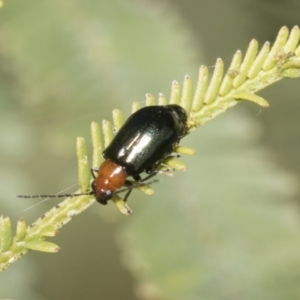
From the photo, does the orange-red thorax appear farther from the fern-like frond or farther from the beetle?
the fern-like frond

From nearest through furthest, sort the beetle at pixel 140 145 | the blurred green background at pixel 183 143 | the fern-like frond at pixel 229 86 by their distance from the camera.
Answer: the fern-like frond at pixel 229 86 → the beetle at pixel 140 145 → the blurred green background at pixel 183 143

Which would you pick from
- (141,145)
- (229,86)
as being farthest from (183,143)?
(229,86)

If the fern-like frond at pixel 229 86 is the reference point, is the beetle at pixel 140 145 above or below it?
below

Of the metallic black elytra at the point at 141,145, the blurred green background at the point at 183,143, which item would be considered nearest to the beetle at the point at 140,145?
the metallic black elytra at the point at 141,145

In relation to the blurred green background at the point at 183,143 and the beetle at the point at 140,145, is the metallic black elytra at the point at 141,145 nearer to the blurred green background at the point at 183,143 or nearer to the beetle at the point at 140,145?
Result: the beetle at the point at 140,145

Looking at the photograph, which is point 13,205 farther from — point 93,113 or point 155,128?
point 155,128

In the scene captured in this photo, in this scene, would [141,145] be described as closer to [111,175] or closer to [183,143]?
[111,175]

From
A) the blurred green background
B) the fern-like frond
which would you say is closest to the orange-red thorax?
the fern-like frond
